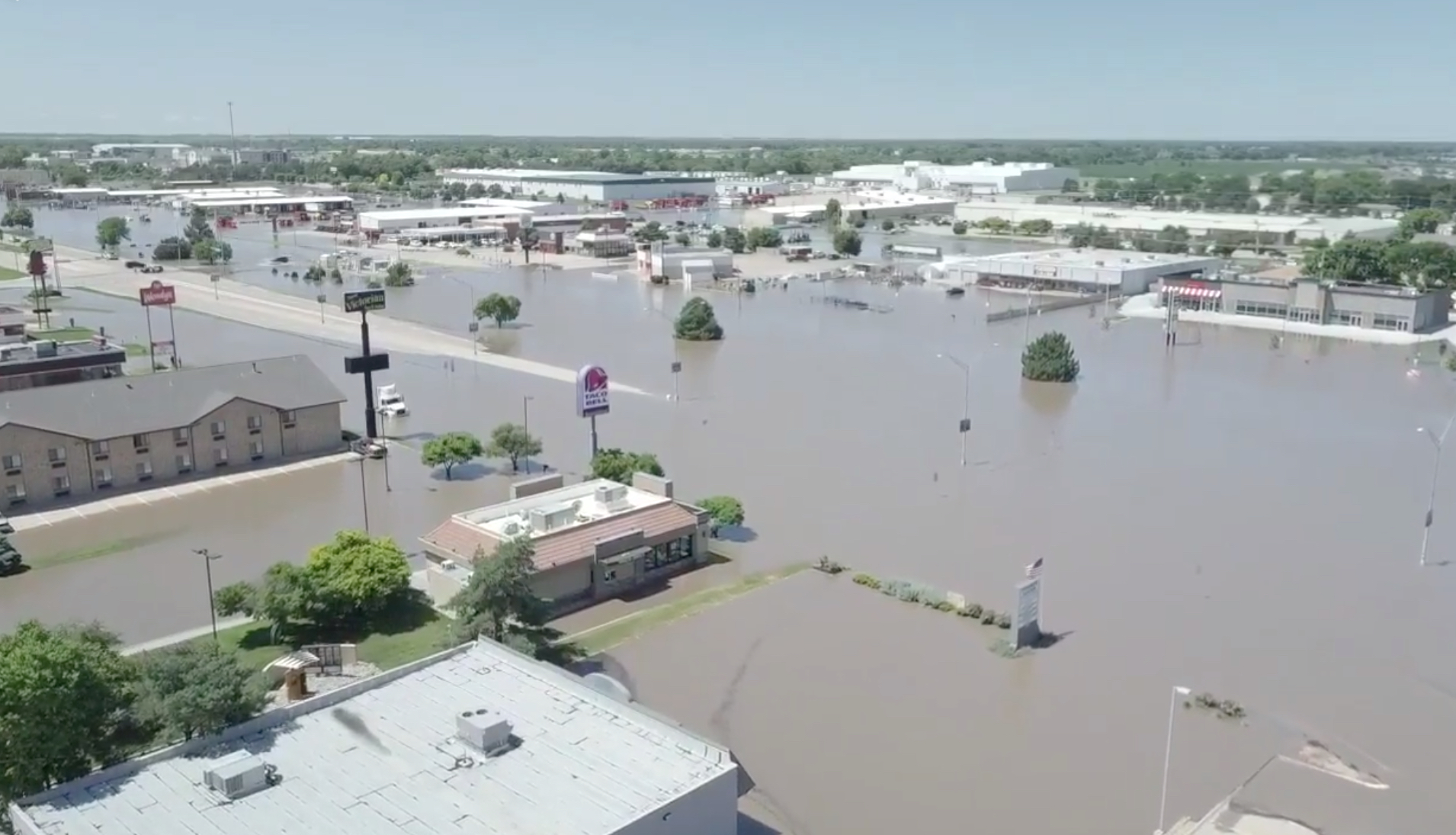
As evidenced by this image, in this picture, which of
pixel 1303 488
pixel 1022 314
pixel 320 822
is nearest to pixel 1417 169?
pixel 1022 314

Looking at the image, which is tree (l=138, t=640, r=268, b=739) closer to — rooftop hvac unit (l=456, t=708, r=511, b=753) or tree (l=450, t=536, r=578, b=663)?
rooftop hvac unit (l=456, t=708, r=511, b=753)

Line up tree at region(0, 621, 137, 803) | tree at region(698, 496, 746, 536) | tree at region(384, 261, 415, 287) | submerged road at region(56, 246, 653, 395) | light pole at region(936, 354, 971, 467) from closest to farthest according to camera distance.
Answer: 1. tree at region(0, 621, 137, 803)
2. tree at region(698, 496, 746, 536)
3. light pole at region(936, 354, 971, 467)
4. submerged road at region(56, 246, 653, 395)
5. tree at region(384, 261, 415, 287)

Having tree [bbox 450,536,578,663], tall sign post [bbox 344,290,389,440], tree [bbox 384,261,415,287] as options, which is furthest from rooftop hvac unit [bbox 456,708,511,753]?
tree [bbox 384,261,415,287]

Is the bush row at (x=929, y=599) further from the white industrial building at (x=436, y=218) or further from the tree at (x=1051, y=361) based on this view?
the white industrial building at (x=436, y=218)

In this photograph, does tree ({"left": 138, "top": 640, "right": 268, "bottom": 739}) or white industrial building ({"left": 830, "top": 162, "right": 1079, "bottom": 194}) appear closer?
tree ({"left": 138, "top": 640, "right": 268, "bottom": 739})

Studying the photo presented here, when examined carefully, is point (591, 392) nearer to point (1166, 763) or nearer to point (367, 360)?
point (367, 360)

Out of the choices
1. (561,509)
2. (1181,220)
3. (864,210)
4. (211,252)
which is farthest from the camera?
(864,210)

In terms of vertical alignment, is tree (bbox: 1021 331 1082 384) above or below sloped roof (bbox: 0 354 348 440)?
below

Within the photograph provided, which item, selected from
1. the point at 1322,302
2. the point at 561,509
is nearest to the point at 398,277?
the point at 561,509
